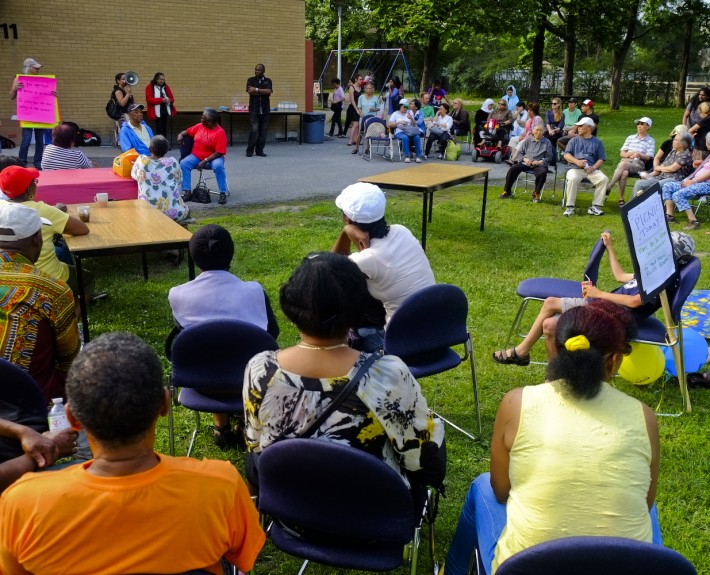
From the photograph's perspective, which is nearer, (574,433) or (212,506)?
(212,506)

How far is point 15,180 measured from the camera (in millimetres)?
4500

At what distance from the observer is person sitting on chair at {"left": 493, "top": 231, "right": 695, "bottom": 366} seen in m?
4.51

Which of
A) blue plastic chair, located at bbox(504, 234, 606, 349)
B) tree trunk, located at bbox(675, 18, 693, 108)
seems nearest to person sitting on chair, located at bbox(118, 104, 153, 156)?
blue plastic chair, located at bbox(504, 234, 606, 349)

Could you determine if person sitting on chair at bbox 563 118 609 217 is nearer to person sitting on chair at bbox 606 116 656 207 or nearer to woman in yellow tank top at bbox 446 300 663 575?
person sitting on chair at bbox 606 116 656 207

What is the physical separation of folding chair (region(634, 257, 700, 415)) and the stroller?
1058 centimetres

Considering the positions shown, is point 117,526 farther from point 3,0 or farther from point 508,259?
point 3,0

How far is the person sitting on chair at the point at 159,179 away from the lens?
688cm

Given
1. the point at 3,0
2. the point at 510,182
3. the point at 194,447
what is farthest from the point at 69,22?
the point at 194,447

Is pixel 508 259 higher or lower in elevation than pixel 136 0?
lower

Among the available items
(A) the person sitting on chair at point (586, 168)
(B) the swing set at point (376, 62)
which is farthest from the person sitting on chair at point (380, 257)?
(B) the swing set at point (376, 62)

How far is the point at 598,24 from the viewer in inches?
1052

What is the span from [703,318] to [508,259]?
7.73 ft

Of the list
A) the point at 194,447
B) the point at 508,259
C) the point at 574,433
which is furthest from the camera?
the point at 508,259

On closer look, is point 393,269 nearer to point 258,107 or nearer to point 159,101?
point 258,107
